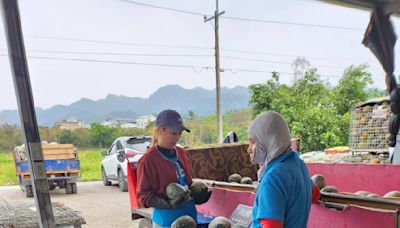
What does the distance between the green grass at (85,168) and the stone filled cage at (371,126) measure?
6.99 meters

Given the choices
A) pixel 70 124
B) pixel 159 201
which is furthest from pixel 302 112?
pixel 159 201

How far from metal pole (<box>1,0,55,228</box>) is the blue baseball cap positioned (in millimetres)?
707

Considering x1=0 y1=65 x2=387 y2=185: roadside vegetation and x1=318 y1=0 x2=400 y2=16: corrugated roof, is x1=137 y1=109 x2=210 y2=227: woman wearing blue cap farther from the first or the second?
x1=0 y1=65 x2=387 y2=185: roadside vegetation

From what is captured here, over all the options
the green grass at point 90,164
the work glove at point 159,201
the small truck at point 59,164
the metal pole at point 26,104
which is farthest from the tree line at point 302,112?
the metal pole at point 26,104

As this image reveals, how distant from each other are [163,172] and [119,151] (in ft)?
23.2

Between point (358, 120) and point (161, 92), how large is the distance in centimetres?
574

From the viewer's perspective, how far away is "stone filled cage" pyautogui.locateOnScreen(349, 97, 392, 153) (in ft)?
17.9

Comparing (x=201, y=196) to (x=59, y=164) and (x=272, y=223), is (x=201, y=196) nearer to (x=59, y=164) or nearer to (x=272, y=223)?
Result: (x=272, y=223)

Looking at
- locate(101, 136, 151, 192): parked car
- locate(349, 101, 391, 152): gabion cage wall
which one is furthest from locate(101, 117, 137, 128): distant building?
locate(349, 101, 391, 152): gabion cage wall

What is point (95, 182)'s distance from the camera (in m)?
12.0

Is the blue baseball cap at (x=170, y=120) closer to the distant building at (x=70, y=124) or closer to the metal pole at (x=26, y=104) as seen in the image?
the metal pole at (x=26, y=104)

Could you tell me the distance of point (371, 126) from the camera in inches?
224

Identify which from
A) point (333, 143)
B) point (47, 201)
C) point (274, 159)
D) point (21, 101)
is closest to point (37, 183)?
point (47, 201)

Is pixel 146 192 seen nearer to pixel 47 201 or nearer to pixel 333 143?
pixel 47 201
